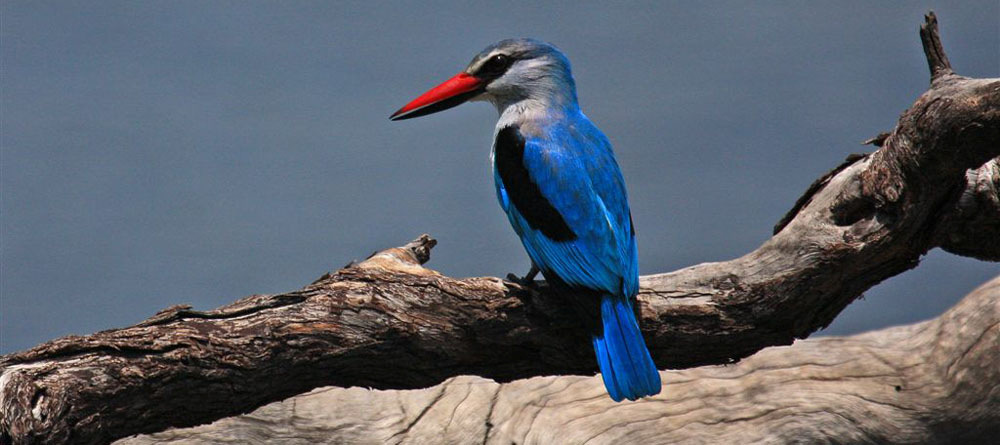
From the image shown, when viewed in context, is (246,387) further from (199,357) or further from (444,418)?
(444,418)

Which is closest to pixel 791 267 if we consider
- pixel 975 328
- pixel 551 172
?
pixel 551 172

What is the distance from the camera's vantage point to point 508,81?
12.3 feet

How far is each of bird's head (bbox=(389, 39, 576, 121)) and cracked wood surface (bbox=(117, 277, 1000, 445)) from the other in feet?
5.02

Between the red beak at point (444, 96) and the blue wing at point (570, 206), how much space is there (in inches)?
14.2

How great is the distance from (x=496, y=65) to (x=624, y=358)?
1.33 m

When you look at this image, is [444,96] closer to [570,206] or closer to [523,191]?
[523,191]

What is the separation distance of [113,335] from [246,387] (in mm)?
421

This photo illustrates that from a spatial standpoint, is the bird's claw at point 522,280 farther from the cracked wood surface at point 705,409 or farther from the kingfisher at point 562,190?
the cracked wood surface at point 705,409

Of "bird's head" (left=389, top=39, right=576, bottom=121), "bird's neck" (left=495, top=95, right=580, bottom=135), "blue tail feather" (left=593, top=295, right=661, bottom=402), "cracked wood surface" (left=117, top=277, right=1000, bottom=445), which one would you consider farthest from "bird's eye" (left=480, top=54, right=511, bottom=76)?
"cracked wood surface" (left=117, top=277, right=1000, bottom=445)

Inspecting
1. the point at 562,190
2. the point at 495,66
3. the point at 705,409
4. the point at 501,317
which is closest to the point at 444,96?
the point at 495,66

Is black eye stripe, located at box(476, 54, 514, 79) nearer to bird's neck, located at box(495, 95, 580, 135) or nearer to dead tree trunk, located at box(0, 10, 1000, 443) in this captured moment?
bird's neck, located at box(495, 95, 580, 135)

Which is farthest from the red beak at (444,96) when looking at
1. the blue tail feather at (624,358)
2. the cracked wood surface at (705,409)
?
the cracked wood surface at (705,409)

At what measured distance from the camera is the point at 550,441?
4.47 metres

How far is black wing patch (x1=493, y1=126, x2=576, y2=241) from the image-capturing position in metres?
3.22
